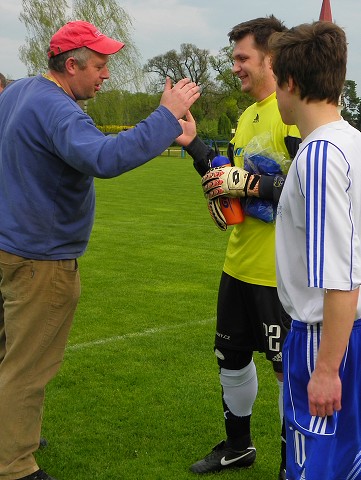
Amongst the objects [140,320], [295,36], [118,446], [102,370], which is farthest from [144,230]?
[295,36]

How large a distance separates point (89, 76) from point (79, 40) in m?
0.20

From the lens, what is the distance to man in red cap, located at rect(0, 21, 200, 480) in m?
3.51

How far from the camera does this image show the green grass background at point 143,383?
171 inches

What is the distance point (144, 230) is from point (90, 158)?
10.9m

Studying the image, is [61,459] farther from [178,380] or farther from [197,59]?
[197,59]

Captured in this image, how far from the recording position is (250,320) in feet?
13.4

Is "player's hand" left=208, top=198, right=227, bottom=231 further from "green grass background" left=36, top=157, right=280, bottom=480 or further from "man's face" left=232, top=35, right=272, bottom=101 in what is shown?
"green grass background" left=36, top=157, right=280, bottom=480

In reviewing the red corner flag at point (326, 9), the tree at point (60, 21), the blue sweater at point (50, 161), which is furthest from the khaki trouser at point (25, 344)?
the tree at point (60, 21)

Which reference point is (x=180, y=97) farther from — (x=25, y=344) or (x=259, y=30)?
(x=25, y=344)

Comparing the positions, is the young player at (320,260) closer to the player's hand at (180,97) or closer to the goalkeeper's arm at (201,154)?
the player's hand at (180,97)

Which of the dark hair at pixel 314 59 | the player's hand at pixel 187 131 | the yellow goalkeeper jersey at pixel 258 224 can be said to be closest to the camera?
the dark hair at pixel 314 59

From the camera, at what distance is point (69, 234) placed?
12.1ft

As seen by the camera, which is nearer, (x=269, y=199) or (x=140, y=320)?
(x=269, y=199)

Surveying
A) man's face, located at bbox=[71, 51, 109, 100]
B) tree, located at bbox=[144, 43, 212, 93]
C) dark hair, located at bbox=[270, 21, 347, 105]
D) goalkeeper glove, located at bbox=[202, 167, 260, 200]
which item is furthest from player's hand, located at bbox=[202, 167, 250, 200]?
tree, located at bbox=[144, 43, 212, 93]
